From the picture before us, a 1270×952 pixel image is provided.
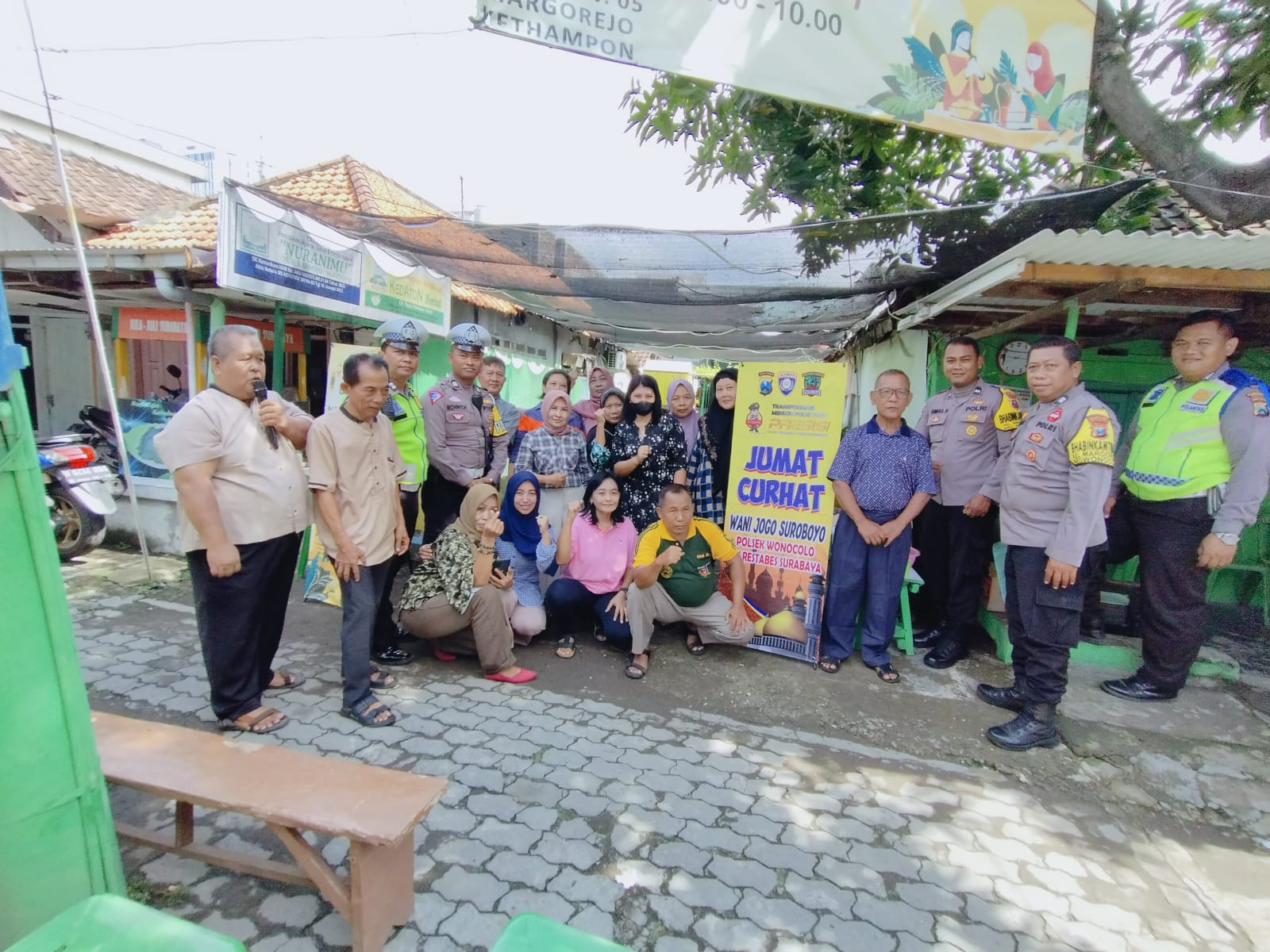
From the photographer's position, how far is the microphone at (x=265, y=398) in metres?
2.84

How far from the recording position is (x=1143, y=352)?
5.42m

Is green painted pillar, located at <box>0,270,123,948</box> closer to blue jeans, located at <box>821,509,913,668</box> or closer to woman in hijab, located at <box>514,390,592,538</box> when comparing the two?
woman in hijab, located at <box>514,390,592,538</box>

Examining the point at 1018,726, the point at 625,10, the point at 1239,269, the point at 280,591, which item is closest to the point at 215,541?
the point at 280,591

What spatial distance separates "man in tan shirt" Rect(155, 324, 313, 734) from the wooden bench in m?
0.65

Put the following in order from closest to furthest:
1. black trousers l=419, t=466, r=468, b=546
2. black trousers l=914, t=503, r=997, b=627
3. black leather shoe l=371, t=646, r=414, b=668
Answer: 1. black leather shoe l=371, t=646, r=414, b=668
2. black trousers l=914, t=503, r=997, b=627
3. black trousers l=419, t=466, r=468, b=546

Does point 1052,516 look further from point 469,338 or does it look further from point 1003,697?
point 469,338

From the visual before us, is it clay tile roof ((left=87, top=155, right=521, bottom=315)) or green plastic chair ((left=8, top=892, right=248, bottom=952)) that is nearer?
green plastic chair ((left=8, top=892, right=248, bottom=952))

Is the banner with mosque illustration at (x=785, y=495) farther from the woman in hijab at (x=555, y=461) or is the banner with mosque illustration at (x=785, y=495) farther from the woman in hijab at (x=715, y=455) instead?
the woman in hijab at (x=555, y=461)

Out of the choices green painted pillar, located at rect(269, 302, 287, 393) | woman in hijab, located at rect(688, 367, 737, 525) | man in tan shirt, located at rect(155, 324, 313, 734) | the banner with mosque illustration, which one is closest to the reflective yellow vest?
the banner with mosque illustration

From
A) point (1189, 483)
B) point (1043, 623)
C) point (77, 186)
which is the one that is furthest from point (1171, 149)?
point (77, 186)

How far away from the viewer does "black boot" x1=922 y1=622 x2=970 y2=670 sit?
4105mm

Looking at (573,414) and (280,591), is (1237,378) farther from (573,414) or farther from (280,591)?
(280,591)

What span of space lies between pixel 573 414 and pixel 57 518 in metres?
4.46

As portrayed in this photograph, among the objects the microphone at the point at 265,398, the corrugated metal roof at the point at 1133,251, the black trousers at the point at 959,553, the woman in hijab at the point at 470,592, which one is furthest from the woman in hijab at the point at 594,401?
the corrugated metal roof at the point at 1133,251
